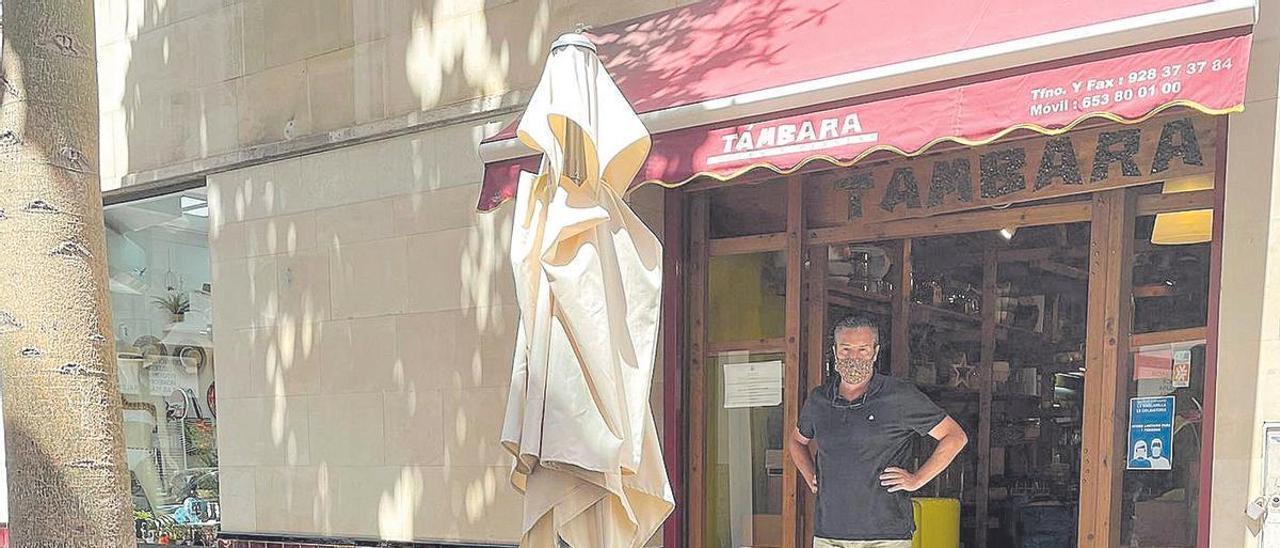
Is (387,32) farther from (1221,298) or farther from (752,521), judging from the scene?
(1221,298)

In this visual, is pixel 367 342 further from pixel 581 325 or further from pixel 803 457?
pixel 581 325

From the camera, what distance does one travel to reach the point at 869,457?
4.45m

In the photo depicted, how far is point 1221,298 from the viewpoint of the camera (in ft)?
11.9

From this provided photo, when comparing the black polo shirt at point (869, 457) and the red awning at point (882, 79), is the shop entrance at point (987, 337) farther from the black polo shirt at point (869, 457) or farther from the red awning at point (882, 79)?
the red awning at point (882, 79)

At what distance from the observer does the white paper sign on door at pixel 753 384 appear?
518 cm

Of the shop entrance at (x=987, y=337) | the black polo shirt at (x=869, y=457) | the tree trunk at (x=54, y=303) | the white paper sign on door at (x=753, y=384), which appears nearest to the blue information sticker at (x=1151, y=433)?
the shop entrance at (x=987, y=337)

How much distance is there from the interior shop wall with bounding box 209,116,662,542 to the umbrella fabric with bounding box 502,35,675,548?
1.71m

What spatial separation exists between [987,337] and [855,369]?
1.80 meters

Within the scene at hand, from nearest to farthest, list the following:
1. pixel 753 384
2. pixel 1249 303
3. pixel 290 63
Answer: pixel 1249 303, pixel 753 384, pixel 290 63

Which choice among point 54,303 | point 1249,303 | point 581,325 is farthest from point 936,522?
point 54,303

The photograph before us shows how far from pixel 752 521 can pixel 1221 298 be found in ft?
8.49

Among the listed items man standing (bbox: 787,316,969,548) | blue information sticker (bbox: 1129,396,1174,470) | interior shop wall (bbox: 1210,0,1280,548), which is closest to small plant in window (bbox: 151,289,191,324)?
man standing (bbox: 787,316,969,548)

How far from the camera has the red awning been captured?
3113mm

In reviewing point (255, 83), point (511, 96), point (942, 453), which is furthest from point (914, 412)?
point (255, 83)
